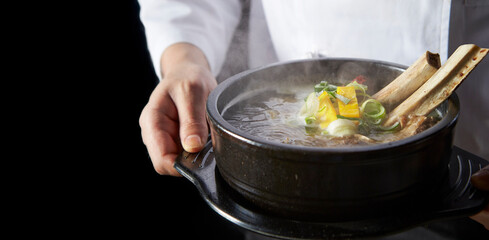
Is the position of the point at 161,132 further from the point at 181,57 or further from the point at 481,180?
the point at 481,180

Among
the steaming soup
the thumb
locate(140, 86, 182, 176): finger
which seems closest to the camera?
the steaming soup

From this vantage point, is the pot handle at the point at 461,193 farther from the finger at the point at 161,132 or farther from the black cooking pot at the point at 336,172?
the finger at the point at 161,132

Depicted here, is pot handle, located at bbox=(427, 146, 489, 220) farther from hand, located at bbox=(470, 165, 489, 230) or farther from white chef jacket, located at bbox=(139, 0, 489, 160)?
white chef jacket, located at bbox=(139, 0, 489, 160)

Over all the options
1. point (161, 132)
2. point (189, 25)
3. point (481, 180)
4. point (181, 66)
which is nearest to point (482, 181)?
point (481, 180)

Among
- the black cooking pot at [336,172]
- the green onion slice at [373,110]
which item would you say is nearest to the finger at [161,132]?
the black cooking pot at [336,172]

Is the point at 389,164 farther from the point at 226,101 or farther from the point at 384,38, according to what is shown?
the point at 384,38

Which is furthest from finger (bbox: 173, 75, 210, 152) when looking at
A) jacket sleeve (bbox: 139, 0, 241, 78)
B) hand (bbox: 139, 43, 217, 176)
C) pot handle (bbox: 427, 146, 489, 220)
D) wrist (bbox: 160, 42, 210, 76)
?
pot handle (bbox: 427, 146, 489, 220)
